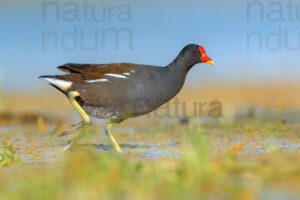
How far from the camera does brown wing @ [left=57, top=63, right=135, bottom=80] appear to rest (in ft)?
28.0

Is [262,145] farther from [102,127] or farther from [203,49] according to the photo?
[102,127]

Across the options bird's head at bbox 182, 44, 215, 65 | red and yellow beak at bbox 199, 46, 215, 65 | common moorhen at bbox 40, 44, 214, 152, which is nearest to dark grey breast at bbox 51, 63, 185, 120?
common moorhen at bbox 40, 44, 214, 152

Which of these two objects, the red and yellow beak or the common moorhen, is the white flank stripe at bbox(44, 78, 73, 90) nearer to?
the common moorhen

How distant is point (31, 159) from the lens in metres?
7.64

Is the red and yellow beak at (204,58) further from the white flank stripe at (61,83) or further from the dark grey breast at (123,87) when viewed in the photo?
the white flank stripe at (61,83)

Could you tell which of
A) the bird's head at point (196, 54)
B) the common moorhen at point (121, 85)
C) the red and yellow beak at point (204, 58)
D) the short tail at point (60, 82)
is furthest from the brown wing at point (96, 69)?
the red and yellow beak at point (204, 58)

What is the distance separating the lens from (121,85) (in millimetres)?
8203

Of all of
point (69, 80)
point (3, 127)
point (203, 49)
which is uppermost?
point (203, 49)

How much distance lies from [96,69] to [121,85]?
738 mm

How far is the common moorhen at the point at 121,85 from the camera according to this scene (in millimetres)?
8148

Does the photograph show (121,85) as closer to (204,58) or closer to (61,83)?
(61,83)

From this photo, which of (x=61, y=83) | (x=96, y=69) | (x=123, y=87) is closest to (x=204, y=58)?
(x=123, y=87)

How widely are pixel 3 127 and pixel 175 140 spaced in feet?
15.7

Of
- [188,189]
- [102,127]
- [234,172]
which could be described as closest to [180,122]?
[102,127]
